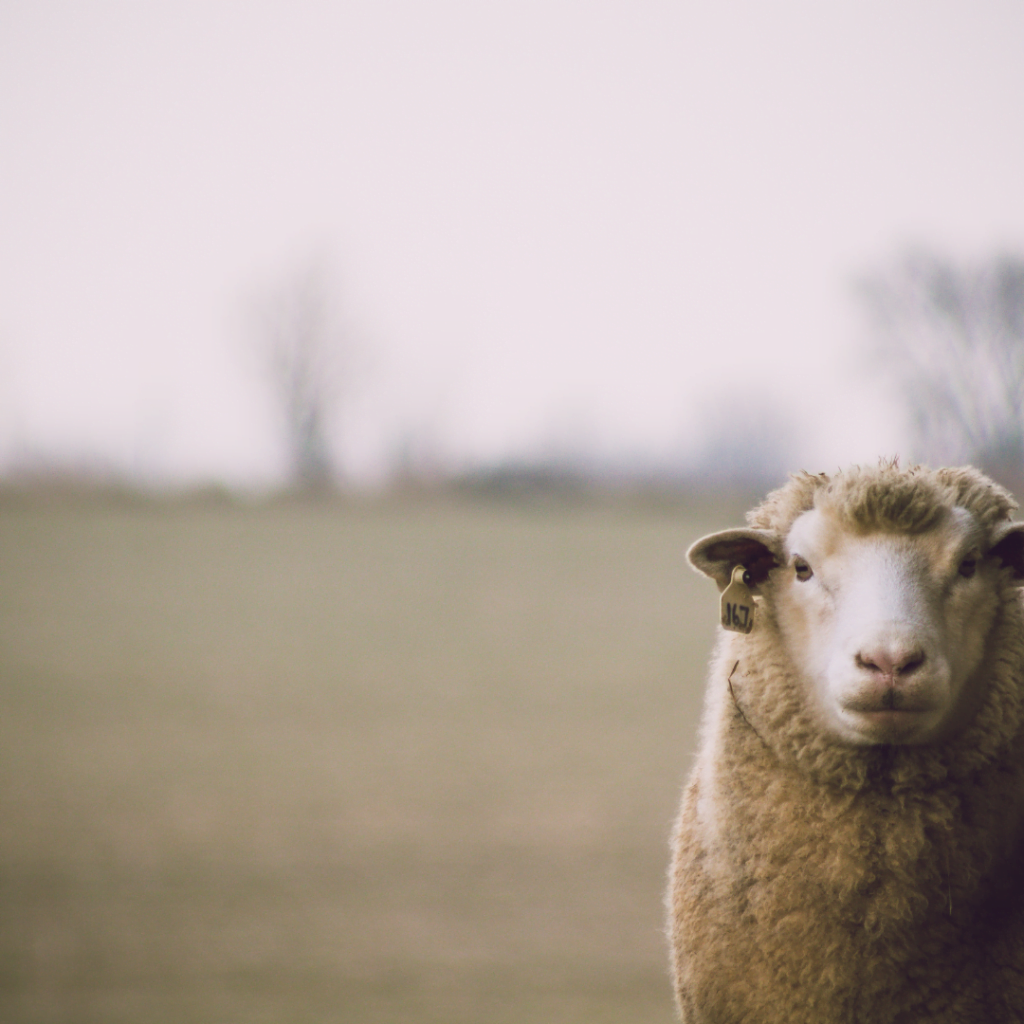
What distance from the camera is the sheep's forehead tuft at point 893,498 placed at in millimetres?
1244

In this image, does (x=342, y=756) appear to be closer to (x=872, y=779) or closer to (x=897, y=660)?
(x=872, y=779)

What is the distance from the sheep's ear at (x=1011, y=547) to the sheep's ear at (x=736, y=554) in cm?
28

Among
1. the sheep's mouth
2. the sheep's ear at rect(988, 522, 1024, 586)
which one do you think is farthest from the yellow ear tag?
the sheep's ear at rect(988, 522, 1024, 586)

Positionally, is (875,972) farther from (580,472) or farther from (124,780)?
(124,780)

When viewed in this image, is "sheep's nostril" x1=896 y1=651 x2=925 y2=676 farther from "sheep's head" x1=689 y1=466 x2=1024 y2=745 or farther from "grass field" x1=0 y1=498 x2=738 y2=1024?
"grass field" x1=0 y1=498 x2=738 y2=1024

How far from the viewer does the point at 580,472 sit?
840 centimetres

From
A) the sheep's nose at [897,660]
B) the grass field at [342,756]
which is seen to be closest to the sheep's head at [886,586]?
the sheep's nose at [897,660]

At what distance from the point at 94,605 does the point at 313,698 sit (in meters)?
3.50

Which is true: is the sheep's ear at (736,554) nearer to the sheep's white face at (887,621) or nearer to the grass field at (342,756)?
the sheep's white face at (887,621)

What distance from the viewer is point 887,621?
1151 mm

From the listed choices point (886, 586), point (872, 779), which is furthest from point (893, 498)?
point (872, 779)

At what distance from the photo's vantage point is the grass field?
6.75 meters

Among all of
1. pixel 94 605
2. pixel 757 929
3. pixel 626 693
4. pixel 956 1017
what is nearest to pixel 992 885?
pixel 956 1017

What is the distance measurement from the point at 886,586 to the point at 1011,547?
0.79ft
